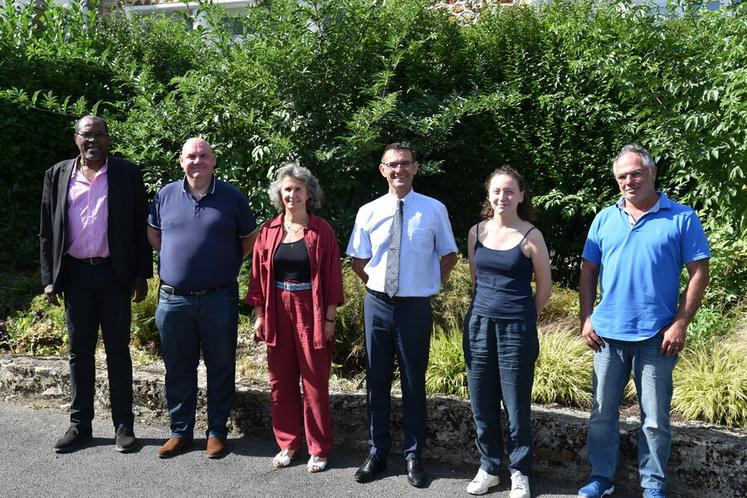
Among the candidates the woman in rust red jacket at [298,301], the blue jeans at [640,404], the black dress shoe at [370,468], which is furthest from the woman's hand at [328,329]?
the blue jeans at [640,404]

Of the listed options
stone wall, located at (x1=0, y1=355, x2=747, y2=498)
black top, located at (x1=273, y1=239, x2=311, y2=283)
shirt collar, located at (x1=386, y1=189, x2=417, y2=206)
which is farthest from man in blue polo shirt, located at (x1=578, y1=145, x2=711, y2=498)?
black top, located at (x1=273, y1=239, x2=311, y2=283)

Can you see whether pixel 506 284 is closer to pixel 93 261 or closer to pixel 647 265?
pixel 647 265

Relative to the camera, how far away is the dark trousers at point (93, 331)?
476 centimetres

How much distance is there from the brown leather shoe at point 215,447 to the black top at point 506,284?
1860mm

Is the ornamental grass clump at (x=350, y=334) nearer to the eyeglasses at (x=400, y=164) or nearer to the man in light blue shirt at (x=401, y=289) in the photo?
the man in light blue shirt at (x=401, y=289)

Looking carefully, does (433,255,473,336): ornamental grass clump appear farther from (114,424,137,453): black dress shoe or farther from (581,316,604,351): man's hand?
(114,424,137,453): black dress shoe

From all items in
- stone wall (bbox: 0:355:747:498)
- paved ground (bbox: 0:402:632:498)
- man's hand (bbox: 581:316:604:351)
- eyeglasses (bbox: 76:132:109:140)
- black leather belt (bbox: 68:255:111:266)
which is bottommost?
paved ground (bbox: 0:402:632:498)

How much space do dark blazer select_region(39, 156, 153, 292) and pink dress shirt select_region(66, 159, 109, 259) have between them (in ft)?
0.13

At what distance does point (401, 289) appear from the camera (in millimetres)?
4227

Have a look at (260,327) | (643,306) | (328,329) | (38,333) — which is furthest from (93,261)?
(643,306)

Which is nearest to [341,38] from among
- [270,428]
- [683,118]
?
[683,118]

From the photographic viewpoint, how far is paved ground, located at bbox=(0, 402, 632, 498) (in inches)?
168

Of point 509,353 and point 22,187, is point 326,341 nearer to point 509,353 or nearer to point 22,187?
point 509,353

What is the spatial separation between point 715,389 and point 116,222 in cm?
376
